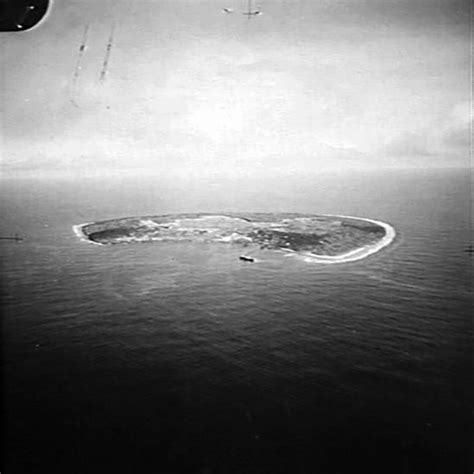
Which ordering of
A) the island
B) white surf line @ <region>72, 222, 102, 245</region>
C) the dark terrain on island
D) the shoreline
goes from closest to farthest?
the shoreline → the island → the dark terrain on island → white surf line @ <region>72, 222, 102, 245</region>

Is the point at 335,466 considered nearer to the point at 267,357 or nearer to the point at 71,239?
the point at 267,357

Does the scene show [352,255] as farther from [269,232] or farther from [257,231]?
[257,231]

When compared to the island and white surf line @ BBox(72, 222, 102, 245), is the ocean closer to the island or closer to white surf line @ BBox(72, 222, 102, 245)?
the island

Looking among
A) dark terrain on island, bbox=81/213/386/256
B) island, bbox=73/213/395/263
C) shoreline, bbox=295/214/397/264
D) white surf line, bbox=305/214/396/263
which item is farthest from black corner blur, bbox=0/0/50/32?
dark terrain on island, bbox=81/213/386/256

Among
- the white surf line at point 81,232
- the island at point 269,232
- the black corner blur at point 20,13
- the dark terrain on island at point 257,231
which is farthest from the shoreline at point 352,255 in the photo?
the black corner blur at point 20,13

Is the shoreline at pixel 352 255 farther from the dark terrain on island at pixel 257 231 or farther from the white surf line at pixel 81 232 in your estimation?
the white surf line at pixel 81 232

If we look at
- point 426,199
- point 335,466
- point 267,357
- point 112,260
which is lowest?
point 335,466

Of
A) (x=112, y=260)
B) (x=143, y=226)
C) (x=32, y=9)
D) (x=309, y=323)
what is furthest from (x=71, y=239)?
(x=32, y=9)
